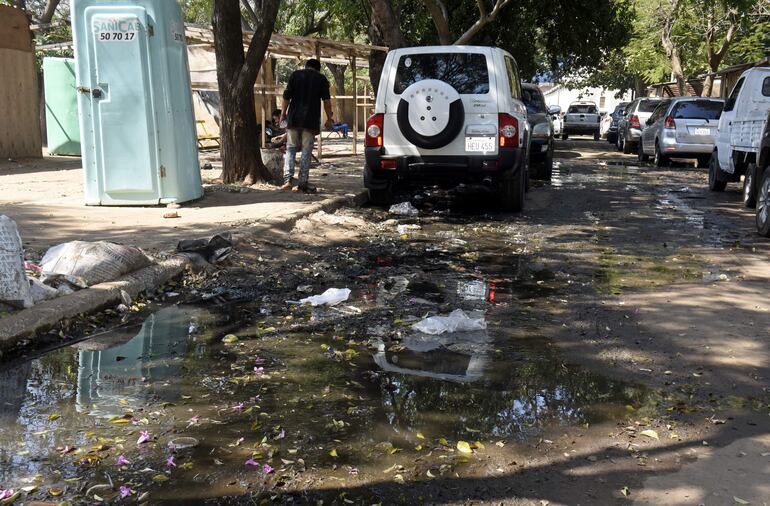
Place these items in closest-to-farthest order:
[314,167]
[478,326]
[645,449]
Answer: [645,449] → [478,326] → [314,167]

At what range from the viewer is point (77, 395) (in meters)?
3.96

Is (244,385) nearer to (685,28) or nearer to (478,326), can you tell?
(478,326)

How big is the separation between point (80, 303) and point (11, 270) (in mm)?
528

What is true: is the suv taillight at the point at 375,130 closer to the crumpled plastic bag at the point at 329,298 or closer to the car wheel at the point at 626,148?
the crumpled plastic bag at the point at 329,298

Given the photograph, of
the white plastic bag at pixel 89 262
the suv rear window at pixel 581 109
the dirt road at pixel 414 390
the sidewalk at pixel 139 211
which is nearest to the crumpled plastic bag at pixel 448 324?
the dirt road at pixel 414 390

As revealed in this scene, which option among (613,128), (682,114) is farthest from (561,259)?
(613,128)

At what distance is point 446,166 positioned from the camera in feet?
32.6

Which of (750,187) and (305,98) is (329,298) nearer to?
(305,98)

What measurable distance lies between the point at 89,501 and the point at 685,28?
33.6 metres

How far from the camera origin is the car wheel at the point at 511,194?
410 inches

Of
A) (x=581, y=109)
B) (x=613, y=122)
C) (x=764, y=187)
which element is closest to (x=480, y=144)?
(x=764, y=187)

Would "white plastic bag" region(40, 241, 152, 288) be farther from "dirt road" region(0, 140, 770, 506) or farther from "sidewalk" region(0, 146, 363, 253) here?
"sidewalk" region(0, 146, 363, 253)

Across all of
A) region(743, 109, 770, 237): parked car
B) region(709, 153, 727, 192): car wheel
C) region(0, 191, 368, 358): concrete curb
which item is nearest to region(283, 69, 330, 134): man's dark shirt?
region(0, 191, 368, 358): concrete curb

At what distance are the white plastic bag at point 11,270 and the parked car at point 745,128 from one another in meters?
8.89
